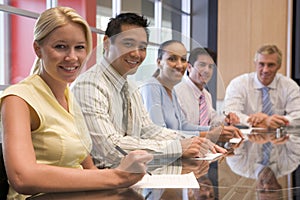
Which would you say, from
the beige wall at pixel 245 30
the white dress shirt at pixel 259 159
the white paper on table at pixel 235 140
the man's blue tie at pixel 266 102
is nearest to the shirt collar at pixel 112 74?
the white dress shirt at pixel 259 159

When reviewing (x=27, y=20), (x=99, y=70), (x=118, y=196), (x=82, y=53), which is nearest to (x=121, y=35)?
(x=99, y=70)

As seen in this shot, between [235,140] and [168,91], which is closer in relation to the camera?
[168,91]

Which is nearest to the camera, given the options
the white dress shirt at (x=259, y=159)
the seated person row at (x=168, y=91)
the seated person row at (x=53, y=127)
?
the seated person row at (x=53, y=127)

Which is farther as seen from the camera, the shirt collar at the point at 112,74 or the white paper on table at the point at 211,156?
the white paper on table at the point at 211,156

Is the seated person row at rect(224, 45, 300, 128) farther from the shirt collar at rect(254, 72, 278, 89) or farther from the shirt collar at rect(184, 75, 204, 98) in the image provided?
the shirt collar at rect(184, 75, 204, 98)

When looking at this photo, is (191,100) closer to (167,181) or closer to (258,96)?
(167,181)

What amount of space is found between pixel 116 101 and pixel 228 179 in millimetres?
333

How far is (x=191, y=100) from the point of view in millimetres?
983

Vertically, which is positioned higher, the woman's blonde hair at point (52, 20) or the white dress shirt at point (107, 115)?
the woman's blonde hair at point (52, 20)

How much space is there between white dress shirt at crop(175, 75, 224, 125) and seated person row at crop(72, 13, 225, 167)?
0.14 m

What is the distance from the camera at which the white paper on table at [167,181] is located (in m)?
0.81

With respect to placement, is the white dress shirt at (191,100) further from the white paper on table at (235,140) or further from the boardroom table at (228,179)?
the white paper on table at (235,140)

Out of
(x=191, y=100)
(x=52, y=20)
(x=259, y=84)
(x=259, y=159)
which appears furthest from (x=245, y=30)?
(x=52, y=20)

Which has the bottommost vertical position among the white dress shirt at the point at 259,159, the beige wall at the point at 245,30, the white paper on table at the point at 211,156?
the white dress shirt at the point at 259,159
